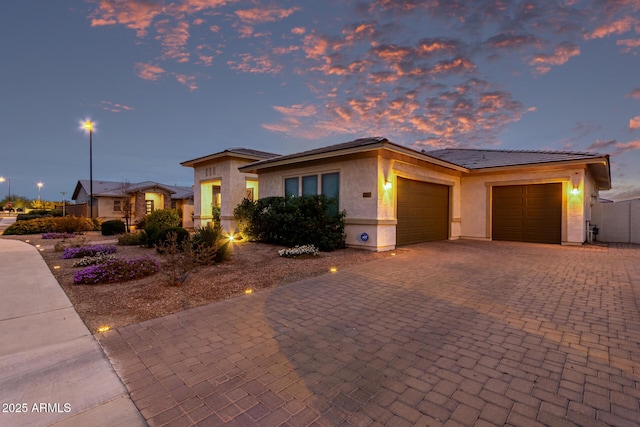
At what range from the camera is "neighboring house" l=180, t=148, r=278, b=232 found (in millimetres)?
14766

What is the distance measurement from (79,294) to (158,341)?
316 cm

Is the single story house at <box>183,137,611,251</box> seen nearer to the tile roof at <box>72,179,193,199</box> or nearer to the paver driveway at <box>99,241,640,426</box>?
the paver driveway at <box>99,241,640,426</box>

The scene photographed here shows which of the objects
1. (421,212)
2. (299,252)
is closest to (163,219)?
(299,252)

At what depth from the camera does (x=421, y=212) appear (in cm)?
1224

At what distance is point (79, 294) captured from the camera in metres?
5.18

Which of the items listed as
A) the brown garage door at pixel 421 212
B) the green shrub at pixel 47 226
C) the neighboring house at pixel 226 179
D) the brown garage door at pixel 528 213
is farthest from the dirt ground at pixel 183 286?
the green shrub at pixel 47 226

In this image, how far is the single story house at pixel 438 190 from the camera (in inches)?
391

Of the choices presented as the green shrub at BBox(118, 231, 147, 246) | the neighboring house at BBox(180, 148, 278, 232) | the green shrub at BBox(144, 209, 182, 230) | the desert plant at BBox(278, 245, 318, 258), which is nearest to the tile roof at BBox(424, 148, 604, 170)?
the desert plant at BBox(278, 245, 318, 258)

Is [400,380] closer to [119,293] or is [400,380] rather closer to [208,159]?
[119,293]

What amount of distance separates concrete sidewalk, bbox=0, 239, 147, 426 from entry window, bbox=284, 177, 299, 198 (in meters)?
8.47

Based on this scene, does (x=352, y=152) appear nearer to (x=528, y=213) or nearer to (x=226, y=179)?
(x=226, y=179)

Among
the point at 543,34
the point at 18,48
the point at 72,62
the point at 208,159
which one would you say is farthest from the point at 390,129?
the point at 18,48

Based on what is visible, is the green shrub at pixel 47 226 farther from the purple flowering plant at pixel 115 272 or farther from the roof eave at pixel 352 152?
the purple flowering plant at pixel 115 272

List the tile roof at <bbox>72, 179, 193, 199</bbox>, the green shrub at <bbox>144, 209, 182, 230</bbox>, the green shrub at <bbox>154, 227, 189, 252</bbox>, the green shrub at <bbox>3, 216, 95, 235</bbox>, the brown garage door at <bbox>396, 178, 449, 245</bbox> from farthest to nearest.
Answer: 1. the tile roof at <bbox>72, 179, 193, 199</bbox>
2. the green shrub at <bbox>3, 216, 95, 235</bbox>
3. the green shrub at <bbox>144, 209, 182, 230</bbox>
4. the brown garage door at <bbox>396, 178, 449, 245</bbox>
5. the green shrub at <bbox>154, 227, 189, 252</bbox>
